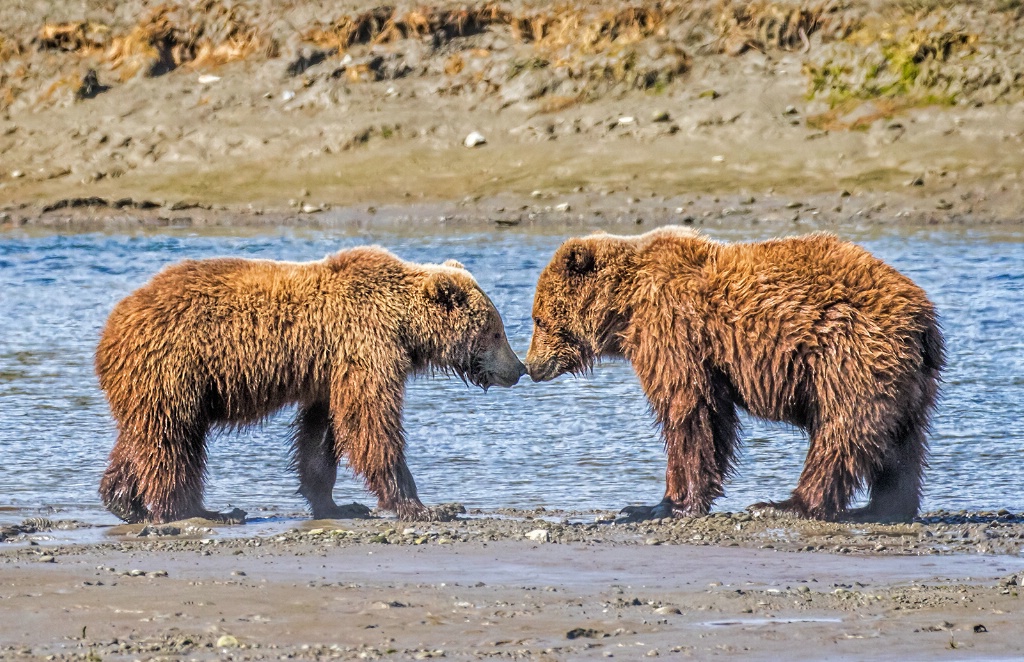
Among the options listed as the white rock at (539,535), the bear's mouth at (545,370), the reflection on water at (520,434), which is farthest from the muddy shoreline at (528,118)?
the white rock at (539,535)

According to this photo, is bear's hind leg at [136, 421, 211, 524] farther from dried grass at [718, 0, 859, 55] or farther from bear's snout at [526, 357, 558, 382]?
dried grass at [718, 0, 859, 55]

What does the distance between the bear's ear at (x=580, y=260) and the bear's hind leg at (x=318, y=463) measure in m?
1.26

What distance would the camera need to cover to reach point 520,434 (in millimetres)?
8859

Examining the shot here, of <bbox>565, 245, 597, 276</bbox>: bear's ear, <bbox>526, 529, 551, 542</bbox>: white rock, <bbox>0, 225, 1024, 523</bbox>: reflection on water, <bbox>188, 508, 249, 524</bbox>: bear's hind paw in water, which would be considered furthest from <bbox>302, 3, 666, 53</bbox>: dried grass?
<bbox>526, 529, 551, 542</bbox>: white rock

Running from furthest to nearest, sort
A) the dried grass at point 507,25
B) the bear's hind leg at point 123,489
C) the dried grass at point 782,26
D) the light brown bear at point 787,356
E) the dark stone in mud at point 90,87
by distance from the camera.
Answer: the dark stone in mud at point 90,87 → the dried grass at point 507,25 → the dried grass at point 782,26 → the bear's hind leg at point 123,489 → the light brown bear at point 787,356

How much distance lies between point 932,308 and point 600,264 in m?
1.45

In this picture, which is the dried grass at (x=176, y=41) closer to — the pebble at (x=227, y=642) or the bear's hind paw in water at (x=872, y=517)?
the bear's hind paw in water at (x=872, y=517)

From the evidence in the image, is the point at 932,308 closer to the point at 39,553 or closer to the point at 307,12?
the point at 39,553

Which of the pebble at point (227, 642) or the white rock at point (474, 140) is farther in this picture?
the white rock at point (474, 140)

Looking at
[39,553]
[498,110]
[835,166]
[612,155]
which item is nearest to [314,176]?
[498,110]

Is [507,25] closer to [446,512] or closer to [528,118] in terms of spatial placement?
[528,118]

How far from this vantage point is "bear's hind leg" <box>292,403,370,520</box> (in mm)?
7109

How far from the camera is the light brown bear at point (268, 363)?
6730mm

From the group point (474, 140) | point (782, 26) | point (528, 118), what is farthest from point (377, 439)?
point (782, 26)
